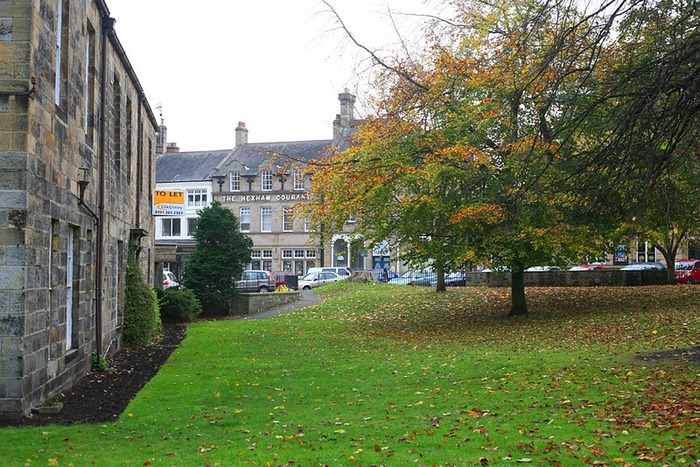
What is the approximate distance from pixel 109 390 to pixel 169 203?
533 inches

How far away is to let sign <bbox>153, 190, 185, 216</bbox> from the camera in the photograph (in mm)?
24922

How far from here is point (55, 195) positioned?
10.5 meters

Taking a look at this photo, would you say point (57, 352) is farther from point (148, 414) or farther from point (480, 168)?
point (480, 168)

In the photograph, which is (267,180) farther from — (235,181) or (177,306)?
(177,306)

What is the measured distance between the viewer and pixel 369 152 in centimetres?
2095

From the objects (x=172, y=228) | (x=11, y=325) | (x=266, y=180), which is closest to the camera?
(x=11, y=325)

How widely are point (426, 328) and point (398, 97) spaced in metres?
6.95

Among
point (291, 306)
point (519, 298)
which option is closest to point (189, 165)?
point (291, 306)

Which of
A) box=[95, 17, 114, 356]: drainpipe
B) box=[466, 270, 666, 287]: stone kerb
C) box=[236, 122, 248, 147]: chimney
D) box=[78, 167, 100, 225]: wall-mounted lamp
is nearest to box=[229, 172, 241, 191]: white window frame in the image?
box=[236, 122, 248, 147]: chimney

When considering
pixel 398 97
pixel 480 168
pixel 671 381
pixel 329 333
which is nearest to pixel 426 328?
pixel 329 333

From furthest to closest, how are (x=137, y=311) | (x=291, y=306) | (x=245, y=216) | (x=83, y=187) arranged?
(x=245, y=216) < (x=291, y=306) < (x=137, y=311) < (x=83, y=187)

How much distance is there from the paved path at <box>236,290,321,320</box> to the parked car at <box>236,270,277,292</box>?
286 cm

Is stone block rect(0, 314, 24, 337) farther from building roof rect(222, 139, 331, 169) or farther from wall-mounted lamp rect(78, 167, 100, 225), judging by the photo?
building roof rect(222, 139, 331, 169)

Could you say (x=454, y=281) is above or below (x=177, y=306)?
above
